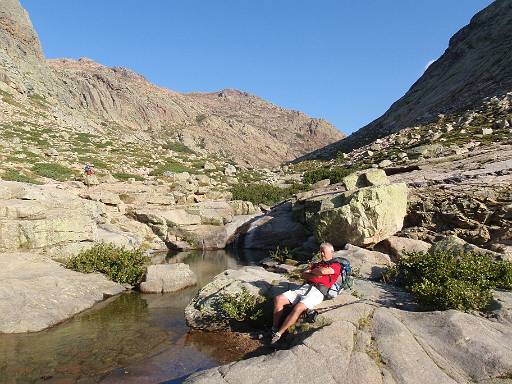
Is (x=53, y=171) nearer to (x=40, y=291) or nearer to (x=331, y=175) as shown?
(x=331, y=175)

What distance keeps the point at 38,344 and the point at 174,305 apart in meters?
5.10

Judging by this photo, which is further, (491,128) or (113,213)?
(491,128)

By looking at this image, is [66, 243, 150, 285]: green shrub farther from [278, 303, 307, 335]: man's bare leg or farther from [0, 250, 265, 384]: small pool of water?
[278, 303, 307, 335]: man's bare leg

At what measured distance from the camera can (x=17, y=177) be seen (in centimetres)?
3103

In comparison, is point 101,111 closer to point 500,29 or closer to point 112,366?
point 500,29

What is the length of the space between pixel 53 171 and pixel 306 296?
102 ft

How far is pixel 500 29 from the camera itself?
81.2 metres

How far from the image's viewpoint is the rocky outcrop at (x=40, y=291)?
12.4 metres

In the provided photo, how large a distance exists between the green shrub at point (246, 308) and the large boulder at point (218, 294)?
0.71 ft

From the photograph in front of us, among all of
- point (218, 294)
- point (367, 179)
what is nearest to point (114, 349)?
point (218, 294)

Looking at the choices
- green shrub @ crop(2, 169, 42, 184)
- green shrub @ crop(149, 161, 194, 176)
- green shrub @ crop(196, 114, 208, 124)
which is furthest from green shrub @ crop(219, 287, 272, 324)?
green shrub @ crop(196, 114, 208, 124)

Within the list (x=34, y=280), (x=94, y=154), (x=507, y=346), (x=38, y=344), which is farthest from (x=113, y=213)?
(x=507, y=346)

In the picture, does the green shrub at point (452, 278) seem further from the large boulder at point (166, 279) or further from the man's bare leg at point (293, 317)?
the large boulder at point (166, 279)

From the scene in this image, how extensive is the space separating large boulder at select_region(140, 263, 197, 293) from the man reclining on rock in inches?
283
